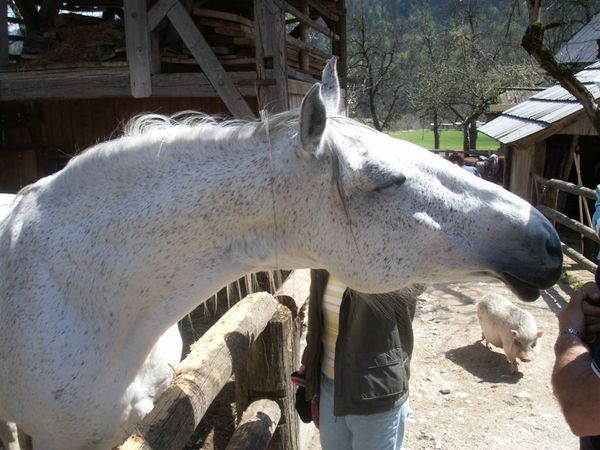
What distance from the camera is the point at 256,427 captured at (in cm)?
226

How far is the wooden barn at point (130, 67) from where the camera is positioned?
4840 millimetres

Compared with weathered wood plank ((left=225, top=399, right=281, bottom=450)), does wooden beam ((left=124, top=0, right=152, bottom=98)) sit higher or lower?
higher

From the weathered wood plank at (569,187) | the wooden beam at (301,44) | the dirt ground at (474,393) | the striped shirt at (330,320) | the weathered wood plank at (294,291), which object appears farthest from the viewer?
the weathered wood plank at (569,187)

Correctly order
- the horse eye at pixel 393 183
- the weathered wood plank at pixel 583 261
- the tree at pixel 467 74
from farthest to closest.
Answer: the tree at pixel 467 74 < the weathered wood plank at pixel 583 261 < the horse eye at pixel 393 183

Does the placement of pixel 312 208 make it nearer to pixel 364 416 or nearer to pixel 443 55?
pixel 364 416

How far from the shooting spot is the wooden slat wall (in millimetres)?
6965

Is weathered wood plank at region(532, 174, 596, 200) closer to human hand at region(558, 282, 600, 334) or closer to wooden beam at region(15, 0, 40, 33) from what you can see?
human hand at region(558, 282, 600, 334)

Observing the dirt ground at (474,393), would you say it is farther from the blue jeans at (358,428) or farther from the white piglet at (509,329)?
the blue jeans at (358,428)

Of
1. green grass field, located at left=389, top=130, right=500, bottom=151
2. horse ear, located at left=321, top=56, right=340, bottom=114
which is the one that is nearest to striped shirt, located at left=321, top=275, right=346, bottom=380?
horse ear, located at left=321, top=56, right=340, bottom=114

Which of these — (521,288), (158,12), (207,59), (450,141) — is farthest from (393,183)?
(450,141)

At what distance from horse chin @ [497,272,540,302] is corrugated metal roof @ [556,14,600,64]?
15.9 metres

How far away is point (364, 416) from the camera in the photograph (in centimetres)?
211

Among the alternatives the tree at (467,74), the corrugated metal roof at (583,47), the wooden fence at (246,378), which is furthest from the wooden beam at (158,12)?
the tree at (467,74)

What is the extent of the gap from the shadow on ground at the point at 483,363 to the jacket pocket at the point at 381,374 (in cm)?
297
